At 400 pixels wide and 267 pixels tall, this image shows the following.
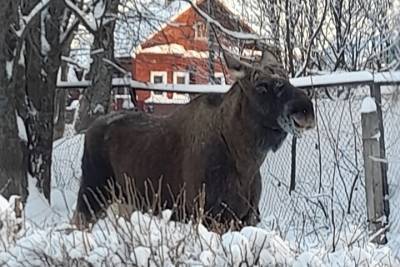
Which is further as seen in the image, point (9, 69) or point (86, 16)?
point (86, 16)

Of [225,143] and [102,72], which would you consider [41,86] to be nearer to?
[102,72]

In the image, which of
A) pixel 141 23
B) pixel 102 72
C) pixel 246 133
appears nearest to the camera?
pixel 246 133

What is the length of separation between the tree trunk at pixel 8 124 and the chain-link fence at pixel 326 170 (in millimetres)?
2839

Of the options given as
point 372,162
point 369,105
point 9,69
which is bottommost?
point 372,162

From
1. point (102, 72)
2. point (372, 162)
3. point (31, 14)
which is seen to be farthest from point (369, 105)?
point (102, 72)

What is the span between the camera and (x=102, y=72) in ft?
38.1

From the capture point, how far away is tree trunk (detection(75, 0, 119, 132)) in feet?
37.4

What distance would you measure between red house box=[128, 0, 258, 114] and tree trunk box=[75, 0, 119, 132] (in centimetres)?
46

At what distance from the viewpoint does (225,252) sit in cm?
377

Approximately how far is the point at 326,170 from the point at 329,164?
13cm

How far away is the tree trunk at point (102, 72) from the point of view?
37.4ft

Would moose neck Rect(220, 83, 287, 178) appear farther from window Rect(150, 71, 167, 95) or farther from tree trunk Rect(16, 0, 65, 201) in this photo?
window Rect(150, 71, 167, 95)

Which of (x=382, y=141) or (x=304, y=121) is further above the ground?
(x=304, y=121)

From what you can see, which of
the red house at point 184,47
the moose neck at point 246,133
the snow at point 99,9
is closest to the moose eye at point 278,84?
the moose neck at point 246,133
